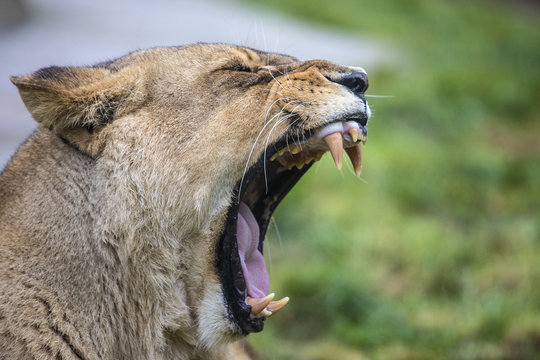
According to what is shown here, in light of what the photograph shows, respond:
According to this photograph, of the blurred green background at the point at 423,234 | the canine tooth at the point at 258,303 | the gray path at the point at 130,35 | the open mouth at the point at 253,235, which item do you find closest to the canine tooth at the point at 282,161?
the open mouth at the point at 253,235

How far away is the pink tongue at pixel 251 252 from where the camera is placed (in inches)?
120

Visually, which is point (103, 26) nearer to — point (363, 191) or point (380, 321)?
point (363, 191)

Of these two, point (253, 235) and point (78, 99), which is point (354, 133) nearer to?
point (253, 235)

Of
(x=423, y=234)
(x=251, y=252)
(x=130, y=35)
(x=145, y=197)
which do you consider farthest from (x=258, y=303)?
(x=130, y=35)

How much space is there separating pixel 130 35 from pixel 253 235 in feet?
25.1

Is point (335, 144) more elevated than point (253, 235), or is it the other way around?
point (335, 144)

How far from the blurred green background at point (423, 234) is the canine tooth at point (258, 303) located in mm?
1439

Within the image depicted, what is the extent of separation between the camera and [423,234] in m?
5.64

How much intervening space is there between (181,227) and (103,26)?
8635 millimetres

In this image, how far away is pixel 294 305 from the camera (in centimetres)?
483

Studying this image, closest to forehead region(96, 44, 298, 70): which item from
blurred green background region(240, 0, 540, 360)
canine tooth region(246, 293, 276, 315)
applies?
canine tooth region(246, 293, 276, 315)

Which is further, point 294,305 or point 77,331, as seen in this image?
point 294,305

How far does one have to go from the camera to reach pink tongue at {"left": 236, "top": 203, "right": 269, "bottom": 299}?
3.05 metres

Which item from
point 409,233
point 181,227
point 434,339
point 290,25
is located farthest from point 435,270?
point 290,25
